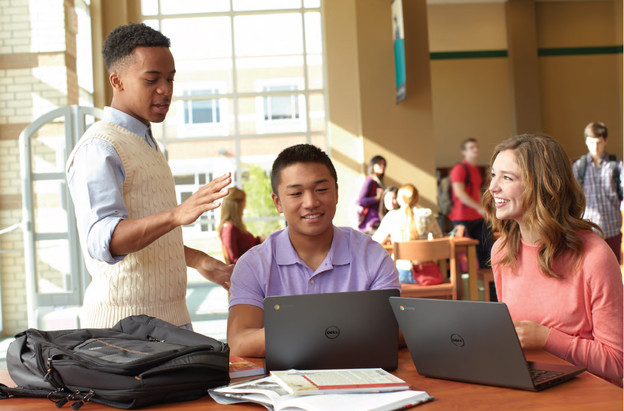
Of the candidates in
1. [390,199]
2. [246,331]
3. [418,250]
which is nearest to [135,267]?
[246,331]

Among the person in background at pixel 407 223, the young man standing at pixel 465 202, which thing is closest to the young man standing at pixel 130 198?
the person in background at pixel 407 223

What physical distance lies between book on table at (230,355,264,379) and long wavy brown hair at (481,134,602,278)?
893 millimetres

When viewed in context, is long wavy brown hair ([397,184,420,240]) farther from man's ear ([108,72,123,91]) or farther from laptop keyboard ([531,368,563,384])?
laptop keyboard ([531,368,563,384])

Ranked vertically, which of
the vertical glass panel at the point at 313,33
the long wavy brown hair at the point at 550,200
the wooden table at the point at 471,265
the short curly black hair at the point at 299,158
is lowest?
the wooden table at the point at 471,265

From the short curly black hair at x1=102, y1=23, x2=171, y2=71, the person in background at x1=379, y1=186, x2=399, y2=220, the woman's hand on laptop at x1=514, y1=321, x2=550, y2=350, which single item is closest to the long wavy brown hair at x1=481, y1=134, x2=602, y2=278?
the woman's hand on laptop at x1=514, y1=321, x2=550, y2=350

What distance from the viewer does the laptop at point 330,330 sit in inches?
58.5

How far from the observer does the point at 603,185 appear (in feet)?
16.6

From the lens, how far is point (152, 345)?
141cm

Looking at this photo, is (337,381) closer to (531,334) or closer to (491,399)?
(491,399)

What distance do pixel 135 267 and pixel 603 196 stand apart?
4210mm

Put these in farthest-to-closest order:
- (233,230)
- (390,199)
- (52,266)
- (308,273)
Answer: (390,199)
(233,230)
(52,266)
(308,273)

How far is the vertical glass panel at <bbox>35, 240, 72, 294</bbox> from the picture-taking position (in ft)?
15.7

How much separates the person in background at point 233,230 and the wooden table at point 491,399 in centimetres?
375

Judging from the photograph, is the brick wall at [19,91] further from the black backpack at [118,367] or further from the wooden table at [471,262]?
the black backpack at [118,367]
